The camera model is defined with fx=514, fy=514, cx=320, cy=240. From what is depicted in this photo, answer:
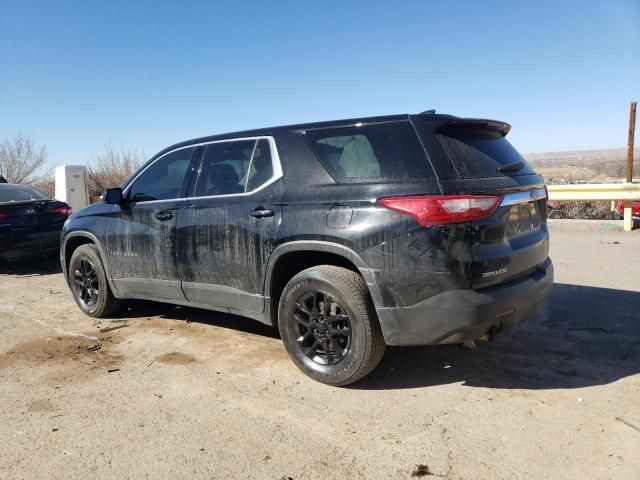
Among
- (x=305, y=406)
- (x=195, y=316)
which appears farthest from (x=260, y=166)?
(x=195, y=316)

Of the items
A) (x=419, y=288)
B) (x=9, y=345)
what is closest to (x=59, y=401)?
(x=9, y=345)

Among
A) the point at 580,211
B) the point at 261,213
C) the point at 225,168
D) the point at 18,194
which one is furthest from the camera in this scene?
the point at 580,211

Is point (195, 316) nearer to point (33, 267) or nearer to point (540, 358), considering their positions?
point (540, 358)

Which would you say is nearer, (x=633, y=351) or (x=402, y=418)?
(x=402, y=418)

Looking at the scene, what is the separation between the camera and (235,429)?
310 cm

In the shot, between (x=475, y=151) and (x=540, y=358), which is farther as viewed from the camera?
(x=540, y=358)

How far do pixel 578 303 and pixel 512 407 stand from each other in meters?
2.77

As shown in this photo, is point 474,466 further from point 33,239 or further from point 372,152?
point 33,239

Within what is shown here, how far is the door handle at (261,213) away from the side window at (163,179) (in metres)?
1.10

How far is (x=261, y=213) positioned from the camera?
3.96 m

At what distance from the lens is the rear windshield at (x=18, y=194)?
8906mm

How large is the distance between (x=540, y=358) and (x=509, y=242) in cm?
125

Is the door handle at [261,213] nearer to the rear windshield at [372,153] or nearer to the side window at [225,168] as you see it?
the side window at [225,168]

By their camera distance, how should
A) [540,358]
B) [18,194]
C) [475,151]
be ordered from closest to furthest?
[475,151] < [540,358] < [18,194]
